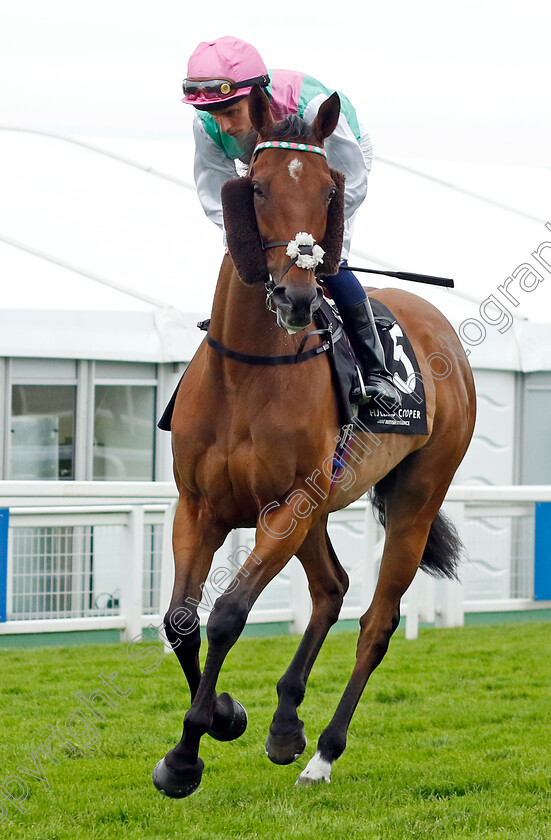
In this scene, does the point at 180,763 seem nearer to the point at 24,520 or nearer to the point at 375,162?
the point at 24,520

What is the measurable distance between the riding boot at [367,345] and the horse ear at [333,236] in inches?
26.3

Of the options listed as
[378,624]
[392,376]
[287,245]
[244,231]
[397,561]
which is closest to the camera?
[287,245]

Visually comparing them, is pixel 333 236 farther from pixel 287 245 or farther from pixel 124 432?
pixel 124 432

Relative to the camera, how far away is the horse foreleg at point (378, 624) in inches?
168

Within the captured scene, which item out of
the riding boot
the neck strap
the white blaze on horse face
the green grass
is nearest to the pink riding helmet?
the neck strap

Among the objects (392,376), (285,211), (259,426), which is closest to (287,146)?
(285,211)

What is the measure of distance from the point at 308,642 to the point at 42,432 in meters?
4.47

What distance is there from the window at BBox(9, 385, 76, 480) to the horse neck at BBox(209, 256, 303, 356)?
494cm

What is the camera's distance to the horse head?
10.7ft

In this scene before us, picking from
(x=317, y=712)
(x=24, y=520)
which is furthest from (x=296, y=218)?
(x=24, y=520)

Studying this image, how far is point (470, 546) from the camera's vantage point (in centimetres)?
853

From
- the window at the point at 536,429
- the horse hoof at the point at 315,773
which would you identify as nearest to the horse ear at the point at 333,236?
the horse hoof at the point at 315,773

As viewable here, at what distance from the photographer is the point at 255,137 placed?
149 inches

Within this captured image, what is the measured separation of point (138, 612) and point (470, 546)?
2.73 m
